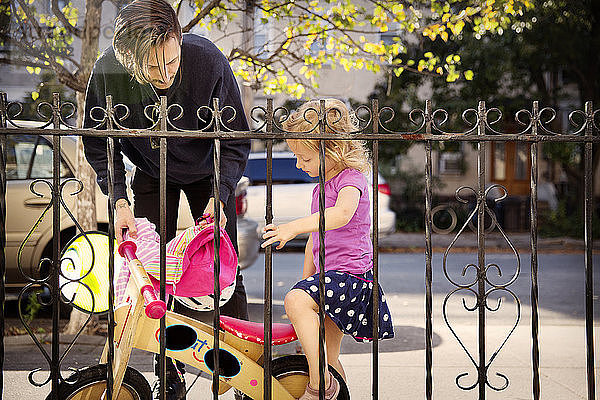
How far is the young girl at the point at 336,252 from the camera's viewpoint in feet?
8.09

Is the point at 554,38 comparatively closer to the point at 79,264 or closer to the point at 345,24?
the point at 345,24

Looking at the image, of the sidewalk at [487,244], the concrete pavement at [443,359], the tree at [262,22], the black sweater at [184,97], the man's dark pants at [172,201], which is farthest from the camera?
the sidewalk at [487,244]

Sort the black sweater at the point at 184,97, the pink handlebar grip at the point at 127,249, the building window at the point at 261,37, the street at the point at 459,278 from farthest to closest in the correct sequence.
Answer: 1. the street at the point at 459,278
2. the building window at the point at 261,37
3. the black sweater at the point at 184,97
4. the pink handlebar grip at the point at 127,249

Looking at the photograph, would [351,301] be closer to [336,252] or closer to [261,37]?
[336,252]

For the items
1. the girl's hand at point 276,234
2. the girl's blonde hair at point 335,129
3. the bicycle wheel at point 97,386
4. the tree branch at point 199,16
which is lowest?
the bicycle wheel at point 97,386

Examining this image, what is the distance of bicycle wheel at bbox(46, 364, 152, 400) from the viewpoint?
2354mm

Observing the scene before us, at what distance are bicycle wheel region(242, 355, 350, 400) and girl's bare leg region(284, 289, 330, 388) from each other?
0.08 meters

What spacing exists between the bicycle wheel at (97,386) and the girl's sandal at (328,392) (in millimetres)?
572

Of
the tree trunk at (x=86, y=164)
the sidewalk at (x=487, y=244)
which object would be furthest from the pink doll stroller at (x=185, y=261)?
the sidewalk at (x=487, y=244)

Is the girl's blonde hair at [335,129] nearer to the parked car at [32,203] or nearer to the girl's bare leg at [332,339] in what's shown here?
the girl's bare leg at [332,339]

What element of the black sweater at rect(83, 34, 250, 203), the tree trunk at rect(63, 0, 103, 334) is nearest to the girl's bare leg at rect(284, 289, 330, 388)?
the black sweater at rect(83, 34, 250, 203)

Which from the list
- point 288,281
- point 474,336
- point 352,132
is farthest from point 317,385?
point 288,281

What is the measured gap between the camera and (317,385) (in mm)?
2449

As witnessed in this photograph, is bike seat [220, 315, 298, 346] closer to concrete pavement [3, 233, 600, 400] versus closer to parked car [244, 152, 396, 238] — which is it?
concrete pavement [3, 233, 600, 400]
